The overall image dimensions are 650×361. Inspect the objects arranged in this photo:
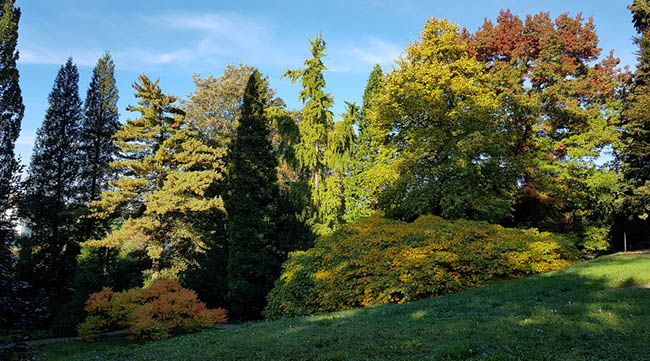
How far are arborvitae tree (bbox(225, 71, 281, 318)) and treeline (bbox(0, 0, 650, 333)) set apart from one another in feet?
0.24

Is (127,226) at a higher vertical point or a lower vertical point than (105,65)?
lower

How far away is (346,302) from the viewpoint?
1220cm

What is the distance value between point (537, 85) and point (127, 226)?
24.8m

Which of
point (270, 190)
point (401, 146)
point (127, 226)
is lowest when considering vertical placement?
point (127, 226)

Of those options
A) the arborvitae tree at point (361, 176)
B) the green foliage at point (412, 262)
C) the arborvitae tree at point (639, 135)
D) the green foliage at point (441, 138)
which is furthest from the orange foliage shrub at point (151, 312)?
the arborvitae tree at point (639, 135)

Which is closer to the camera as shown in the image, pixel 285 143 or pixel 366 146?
pixel 285 143

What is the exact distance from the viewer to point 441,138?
16.4 metres

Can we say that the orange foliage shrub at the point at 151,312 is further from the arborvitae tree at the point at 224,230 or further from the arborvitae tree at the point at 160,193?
the arborvitae tree at the point at 160,193

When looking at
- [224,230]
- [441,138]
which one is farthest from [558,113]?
[224,230]

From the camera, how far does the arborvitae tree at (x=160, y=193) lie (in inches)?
863

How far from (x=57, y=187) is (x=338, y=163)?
19.2 metres

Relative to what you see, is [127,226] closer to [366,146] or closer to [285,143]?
[285,143]

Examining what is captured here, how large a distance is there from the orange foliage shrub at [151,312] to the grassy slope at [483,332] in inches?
124

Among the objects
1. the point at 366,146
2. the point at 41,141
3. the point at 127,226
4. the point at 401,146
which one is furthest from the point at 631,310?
the point at 41,141
